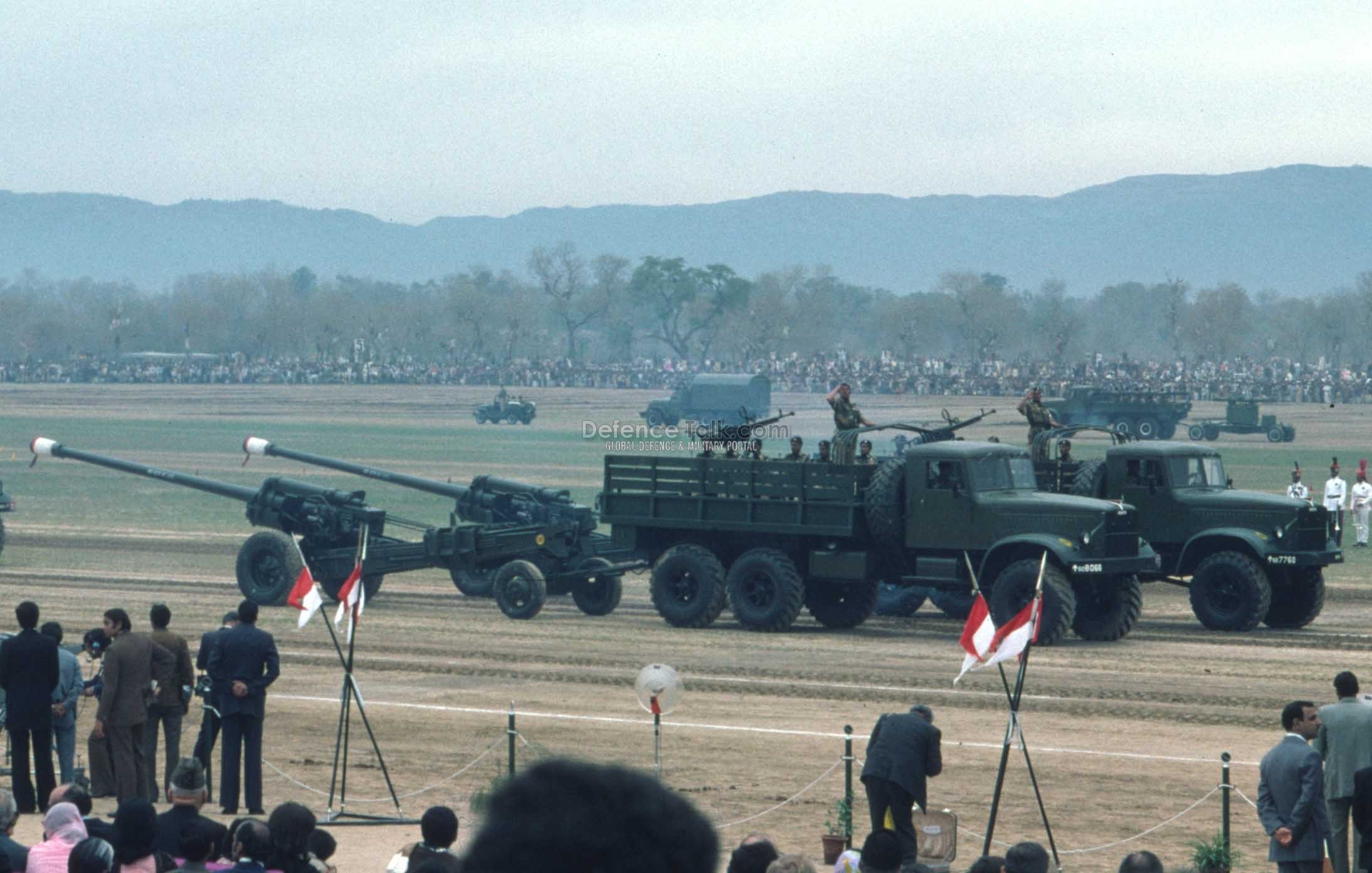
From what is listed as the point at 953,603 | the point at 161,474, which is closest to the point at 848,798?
the point at 953,603

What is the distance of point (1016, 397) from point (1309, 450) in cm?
2098

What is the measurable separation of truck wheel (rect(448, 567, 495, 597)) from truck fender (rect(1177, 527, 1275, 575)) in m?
8.34

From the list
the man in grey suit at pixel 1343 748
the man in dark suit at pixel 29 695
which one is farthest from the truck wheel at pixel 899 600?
the man in grey suit at pixel 1343 748

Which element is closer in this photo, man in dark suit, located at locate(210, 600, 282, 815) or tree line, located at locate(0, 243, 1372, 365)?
man in dark suit, located at locate(210, 600, 282, 815)

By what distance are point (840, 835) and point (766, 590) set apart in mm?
11151

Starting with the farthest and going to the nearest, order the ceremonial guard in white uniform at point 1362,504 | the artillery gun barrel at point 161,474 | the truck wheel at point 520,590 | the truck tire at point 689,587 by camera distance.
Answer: the ceremonial guard in white uniform at point 1362,504
the artillery gun barrel at point 161,474
the truck wheel at point 520,590
the truck tire at point 689,587

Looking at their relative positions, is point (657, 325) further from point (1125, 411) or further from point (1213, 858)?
point (1213, 858)

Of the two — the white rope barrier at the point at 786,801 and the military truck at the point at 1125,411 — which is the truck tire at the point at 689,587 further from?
the military truck at the point at 1125,411

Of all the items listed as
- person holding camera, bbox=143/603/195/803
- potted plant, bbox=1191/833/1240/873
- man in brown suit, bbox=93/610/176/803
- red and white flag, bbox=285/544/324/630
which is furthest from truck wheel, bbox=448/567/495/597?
potted plant, bbox=1191/833/1240/873

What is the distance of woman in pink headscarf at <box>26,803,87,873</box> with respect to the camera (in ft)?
26.7

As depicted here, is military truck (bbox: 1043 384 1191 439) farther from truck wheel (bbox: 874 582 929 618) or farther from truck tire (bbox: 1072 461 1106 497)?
truck tire (bbox: 1072 461 1106 497)

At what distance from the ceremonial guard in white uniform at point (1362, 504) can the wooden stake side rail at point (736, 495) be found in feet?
42.2

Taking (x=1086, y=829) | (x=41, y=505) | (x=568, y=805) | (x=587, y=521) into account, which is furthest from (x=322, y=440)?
(x=568, y=805)

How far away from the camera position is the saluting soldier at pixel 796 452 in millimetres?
22562
